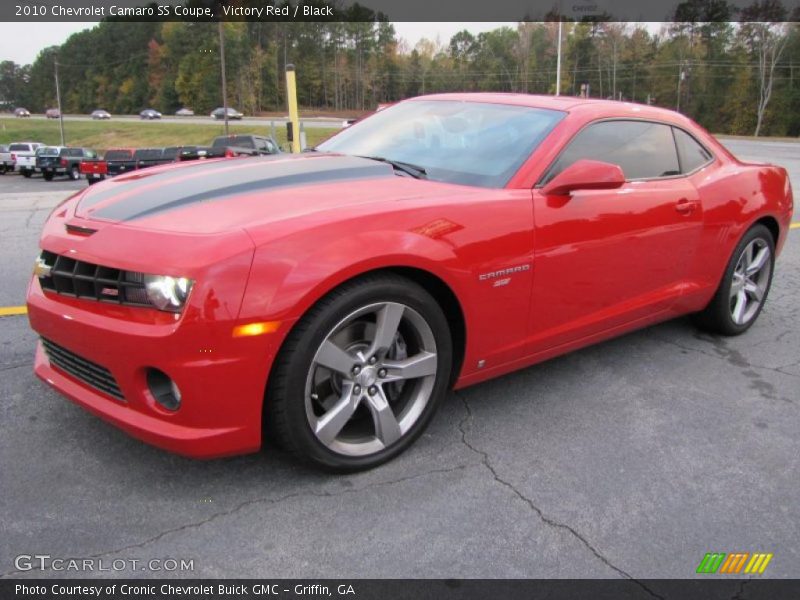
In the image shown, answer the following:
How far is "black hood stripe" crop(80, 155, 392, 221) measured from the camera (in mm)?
2594

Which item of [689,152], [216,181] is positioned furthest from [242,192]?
[689,152]

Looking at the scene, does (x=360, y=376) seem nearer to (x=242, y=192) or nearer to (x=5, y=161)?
(x=242, y=192)

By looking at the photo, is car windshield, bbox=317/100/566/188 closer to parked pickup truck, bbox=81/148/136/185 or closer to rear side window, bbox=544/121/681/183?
rear side window, bbox=544/121/681/183

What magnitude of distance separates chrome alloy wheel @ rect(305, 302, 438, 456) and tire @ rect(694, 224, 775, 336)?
7.99 ft

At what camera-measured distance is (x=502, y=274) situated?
2.79 meters

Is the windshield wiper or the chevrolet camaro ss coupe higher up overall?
the windshield wiper

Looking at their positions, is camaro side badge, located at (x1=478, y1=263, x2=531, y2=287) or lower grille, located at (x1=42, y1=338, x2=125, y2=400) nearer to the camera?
lower grille, located at (x1=42, y1=338, x2=125, y2=400)

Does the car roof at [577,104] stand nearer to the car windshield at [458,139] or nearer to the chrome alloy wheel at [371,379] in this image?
the car windshield at [458,139]

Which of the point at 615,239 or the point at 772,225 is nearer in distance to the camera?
the point at 615,239

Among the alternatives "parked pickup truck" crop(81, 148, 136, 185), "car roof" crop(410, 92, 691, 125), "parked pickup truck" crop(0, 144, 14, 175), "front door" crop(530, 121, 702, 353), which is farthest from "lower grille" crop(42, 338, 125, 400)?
"parked pickup truck" crop(0, 144, 14, 175)

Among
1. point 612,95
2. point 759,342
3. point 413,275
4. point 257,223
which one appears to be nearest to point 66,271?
point 257,223

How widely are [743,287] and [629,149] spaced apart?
1.49 metres

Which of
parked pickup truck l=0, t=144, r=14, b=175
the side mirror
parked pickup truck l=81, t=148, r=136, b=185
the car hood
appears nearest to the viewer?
the car hood
